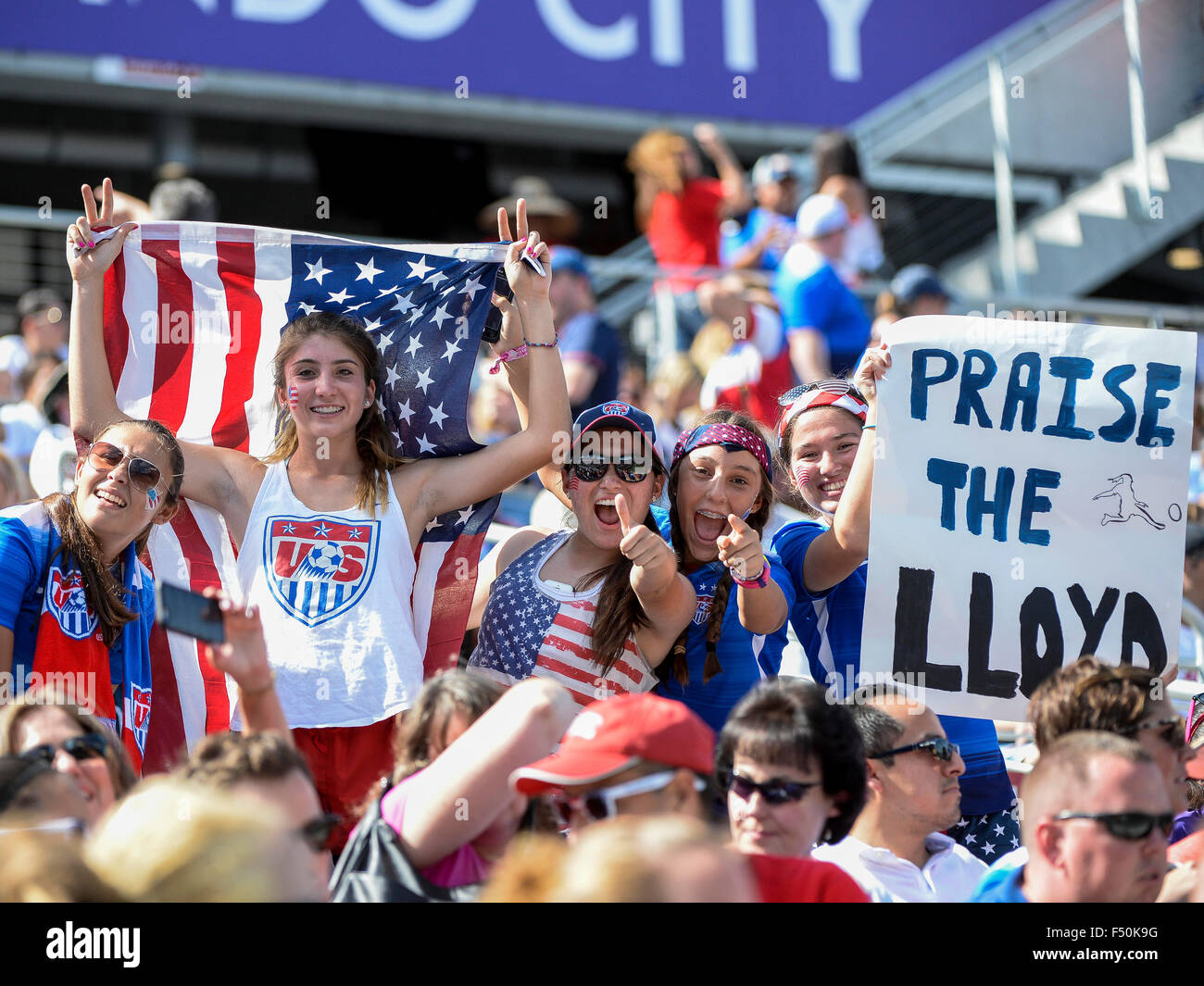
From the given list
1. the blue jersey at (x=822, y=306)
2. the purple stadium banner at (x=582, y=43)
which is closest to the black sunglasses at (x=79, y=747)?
the blue jersey at (x=822, y=306)

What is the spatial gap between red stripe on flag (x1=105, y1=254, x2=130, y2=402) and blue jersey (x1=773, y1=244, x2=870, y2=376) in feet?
12.6

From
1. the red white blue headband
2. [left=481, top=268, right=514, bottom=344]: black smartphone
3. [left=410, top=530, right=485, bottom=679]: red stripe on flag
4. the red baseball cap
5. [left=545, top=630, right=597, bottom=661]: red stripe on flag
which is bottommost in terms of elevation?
the red baseball cap

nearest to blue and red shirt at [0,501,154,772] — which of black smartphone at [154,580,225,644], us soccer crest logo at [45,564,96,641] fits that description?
us soccer crest logo at [45,564,96,641]

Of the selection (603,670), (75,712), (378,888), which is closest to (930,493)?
(603,670)

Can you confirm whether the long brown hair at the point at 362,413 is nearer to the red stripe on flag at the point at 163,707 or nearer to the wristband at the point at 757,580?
the red stripe on flag at the point at 163,707

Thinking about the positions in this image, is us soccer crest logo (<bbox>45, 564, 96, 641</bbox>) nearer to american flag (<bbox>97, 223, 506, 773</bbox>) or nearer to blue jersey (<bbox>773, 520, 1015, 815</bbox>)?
american flag (<bbox>97, 223, 506, 773</bbox>)

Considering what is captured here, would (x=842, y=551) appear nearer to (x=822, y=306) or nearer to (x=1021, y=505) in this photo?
(x=1021, y=505)

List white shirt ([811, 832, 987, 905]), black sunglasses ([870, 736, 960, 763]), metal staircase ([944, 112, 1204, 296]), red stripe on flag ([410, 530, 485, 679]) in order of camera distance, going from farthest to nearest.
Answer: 1. metal staircase ([944, 112, 1204, 296])
2. red stripe on flag ([410, 530, 485, 679])
3. black sunglasses ([870, 736, 960, 763])
4. white shirt ([811, 832, 987, 905])

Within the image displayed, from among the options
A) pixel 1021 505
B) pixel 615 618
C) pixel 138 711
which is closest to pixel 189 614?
pixel 138 711

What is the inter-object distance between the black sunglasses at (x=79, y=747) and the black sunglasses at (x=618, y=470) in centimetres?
156

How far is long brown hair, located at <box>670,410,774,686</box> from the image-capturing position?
407cm

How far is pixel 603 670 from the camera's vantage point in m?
4.04

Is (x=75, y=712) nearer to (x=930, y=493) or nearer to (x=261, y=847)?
(x=261, y=847)

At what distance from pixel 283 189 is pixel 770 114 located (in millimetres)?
4943
